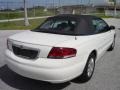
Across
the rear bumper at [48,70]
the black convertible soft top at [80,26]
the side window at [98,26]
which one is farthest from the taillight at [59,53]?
the side window at [98,26]

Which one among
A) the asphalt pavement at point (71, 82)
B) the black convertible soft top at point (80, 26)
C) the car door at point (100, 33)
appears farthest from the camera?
the car door at point (100, 33)

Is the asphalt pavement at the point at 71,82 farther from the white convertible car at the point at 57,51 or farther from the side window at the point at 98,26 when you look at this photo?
the side window at the point at 98,26

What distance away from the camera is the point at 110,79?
5398 mm

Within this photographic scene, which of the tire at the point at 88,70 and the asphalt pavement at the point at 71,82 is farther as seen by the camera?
the tire at the point at 88,70

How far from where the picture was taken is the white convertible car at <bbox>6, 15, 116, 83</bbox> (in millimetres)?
4254

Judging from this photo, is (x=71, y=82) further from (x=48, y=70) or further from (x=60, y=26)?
(x=60, y=26)

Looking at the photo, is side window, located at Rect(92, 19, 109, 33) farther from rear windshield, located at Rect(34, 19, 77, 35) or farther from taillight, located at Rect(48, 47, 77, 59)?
taillight, located at Rect(48, 47, 77, 59)

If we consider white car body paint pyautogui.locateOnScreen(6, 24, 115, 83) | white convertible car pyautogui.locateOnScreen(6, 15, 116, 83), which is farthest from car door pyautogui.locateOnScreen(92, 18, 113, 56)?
white car body paint pyautogui.locateOnScreen(6, 24, 115, 83)

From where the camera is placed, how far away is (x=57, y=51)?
4262 millimetres

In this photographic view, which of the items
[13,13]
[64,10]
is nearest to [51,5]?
[64,10]

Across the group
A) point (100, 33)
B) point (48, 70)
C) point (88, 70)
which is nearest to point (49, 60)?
point (48, 70)

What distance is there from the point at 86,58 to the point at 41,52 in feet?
3.71

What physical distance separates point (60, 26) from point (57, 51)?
4.41ft

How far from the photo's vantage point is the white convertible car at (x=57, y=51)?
14.0 ft
